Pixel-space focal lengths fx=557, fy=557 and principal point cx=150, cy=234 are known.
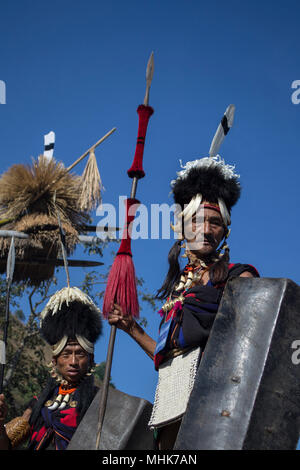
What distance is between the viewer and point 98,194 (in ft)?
31.4

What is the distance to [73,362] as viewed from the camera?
507 cm

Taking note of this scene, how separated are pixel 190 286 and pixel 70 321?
7.38 ft

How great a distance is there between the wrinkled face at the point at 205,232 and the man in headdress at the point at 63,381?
1.94 meters

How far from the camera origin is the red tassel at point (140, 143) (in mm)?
3600

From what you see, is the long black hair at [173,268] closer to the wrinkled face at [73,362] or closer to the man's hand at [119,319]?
the man's hand at [119,319]

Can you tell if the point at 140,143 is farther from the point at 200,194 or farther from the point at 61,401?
the point at 61,401

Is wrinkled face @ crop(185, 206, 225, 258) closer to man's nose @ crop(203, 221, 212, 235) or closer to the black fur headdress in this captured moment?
man's nose @ crop(203, 221, 212, 235)

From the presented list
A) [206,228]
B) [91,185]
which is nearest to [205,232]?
[206,228]

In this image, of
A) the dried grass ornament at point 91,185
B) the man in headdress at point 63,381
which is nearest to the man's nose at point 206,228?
the man in headdress at point 63,381

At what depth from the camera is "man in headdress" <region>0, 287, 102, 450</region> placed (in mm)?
4590

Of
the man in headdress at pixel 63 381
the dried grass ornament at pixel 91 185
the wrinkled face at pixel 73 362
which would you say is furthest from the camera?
the dried grass ornament at pixel 91 185

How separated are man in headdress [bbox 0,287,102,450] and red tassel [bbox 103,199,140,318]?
148cm

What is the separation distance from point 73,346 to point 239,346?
9.38 feet

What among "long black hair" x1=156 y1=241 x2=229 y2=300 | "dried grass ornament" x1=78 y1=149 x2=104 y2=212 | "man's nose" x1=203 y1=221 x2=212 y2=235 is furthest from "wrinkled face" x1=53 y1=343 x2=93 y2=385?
"dried grass ornament" x1=78 y1=149 x2=104 y2=212
